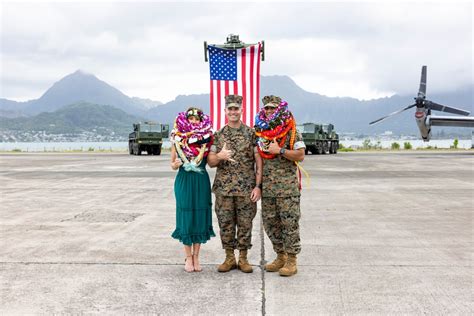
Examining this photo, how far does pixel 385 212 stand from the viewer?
8789 mm

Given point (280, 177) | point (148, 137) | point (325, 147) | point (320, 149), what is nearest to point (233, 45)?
point (280, 177)

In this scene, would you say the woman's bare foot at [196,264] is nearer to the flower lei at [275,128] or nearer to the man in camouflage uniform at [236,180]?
the man in camouflage uniform at [236,180]

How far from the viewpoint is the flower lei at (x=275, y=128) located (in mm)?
4668

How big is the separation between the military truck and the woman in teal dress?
32291mm

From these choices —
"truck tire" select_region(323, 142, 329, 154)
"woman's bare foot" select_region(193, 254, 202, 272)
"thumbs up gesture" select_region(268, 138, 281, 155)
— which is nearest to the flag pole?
"thumbs up gesture" select_region(268, 138, 281, 155)

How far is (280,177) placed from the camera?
4.77 m

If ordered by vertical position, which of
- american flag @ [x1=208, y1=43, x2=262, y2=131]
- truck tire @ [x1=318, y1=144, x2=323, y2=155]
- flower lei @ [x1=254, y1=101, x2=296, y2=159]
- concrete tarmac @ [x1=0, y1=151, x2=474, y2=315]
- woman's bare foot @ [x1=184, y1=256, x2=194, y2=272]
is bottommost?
concrete tarmac @ [x1=0, y1=151, x2=474, y2=315]

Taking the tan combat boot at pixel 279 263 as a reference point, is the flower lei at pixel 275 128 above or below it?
above

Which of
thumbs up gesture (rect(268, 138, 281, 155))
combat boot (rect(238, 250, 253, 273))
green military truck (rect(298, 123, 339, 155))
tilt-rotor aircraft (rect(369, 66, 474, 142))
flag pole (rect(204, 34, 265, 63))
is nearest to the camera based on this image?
thumbs up gesture (rect(268, 138, 281, 155))

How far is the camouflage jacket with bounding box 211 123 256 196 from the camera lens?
189 inches

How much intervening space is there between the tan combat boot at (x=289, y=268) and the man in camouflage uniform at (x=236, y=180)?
35 centimetres

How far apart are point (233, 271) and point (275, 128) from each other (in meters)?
1.52

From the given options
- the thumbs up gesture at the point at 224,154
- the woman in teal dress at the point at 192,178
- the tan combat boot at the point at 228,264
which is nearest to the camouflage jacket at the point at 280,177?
the thumbs up gesture at the point at 224,154

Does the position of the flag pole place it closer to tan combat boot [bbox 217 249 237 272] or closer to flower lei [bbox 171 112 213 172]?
flower lei [bbox 171 112 213 172]
